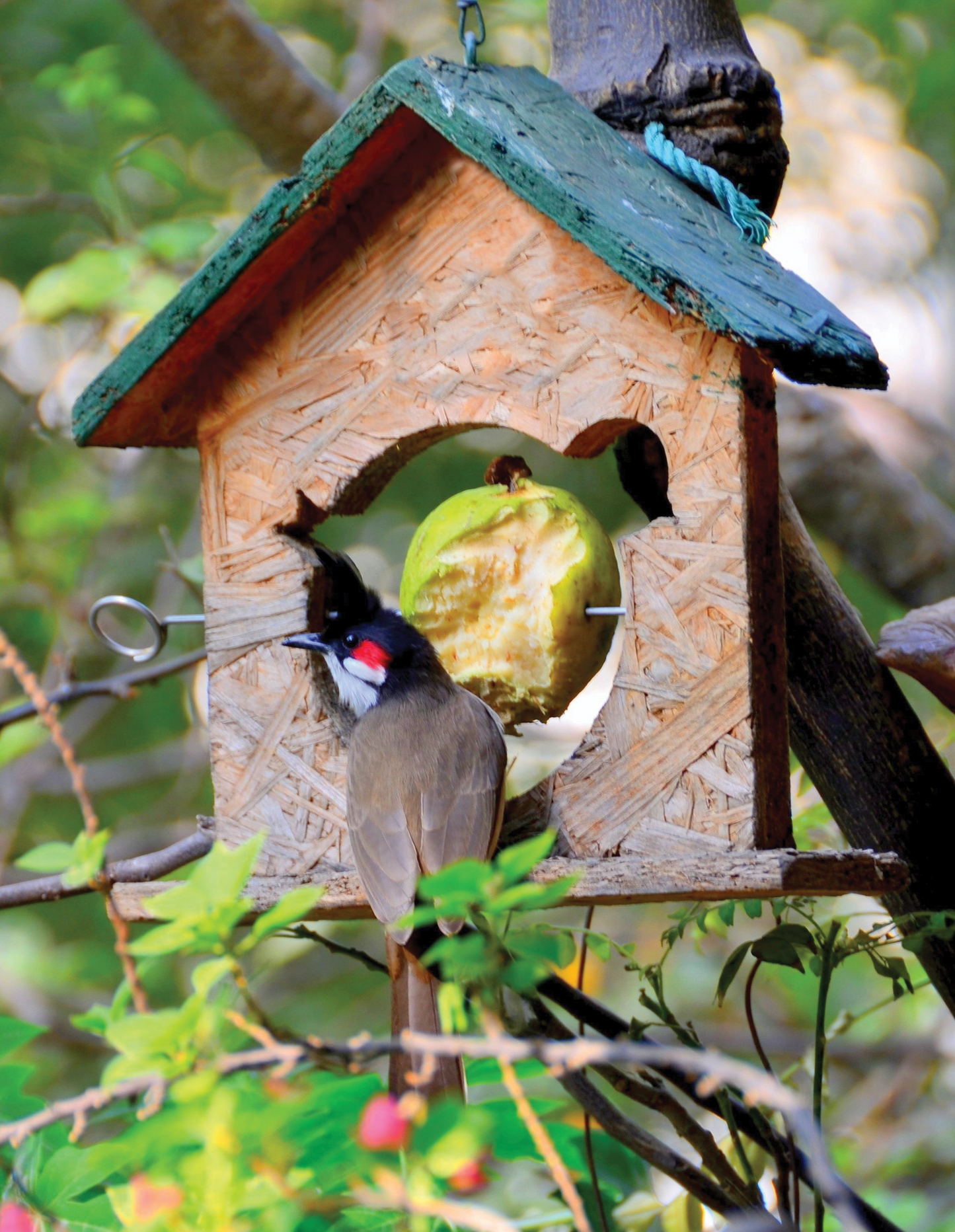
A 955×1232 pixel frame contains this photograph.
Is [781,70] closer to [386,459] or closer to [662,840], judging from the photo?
[386,459]

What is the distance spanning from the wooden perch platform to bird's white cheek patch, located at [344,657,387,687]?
1.31 feet

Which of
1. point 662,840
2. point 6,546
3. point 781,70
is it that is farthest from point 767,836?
point 781,70

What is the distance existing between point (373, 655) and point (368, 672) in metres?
0.03

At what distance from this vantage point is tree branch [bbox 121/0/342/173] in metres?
3.45

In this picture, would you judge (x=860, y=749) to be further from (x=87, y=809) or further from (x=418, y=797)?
(x=87, y=809)

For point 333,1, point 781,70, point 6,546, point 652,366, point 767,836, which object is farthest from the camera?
point 781,70

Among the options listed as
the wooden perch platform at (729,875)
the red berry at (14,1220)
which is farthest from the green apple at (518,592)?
the red berry at (14,1220)

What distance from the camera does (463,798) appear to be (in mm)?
1756

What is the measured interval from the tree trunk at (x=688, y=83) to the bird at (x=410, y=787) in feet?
3.20

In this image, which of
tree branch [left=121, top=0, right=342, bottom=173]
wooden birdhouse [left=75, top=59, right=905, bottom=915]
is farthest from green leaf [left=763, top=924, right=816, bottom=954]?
tree branch [left=121, top=0, right=342, bottom=173]

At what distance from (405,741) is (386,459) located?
0.49 metres

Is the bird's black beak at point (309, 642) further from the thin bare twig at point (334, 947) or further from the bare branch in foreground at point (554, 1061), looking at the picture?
the bare branch in foreground at point (554, 1061)

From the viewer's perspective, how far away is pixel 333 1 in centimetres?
566

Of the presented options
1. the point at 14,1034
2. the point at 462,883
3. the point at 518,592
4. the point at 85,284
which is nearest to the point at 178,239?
the point at 85,284
